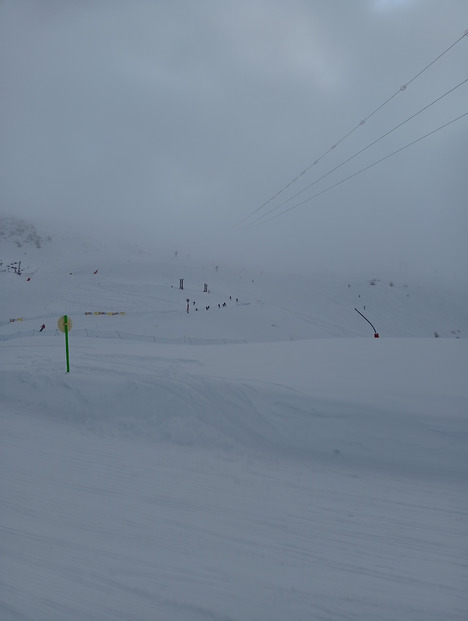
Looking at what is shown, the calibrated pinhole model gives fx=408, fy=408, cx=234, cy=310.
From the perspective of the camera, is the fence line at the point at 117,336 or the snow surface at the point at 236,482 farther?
the fence line at the point at 117,336

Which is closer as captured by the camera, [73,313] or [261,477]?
[261,477]

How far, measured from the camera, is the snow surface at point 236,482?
3443mm

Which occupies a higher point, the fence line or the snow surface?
the fence line

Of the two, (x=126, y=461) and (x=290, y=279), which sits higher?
(x=290, y=279)

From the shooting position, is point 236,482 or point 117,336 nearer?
point 236,482

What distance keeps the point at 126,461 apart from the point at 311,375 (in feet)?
15.8

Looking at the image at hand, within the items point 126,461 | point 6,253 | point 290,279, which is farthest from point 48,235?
point 126,461

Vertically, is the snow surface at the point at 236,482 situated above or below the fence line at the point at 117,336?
below

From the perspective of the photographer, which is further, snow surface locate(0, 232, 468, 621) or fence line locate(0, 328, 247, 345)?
fence line locate(0, 328, 247, 345)

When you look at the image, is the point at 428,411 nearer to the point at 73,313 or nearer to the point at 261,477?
the point at 261,477

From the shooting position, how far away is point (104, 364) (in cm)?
1110

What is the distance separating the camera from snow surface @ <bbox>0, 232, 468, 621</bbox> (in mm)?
3443

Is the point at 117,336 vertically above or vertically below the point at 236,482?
above

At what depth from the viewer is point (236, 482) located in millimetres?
5812
